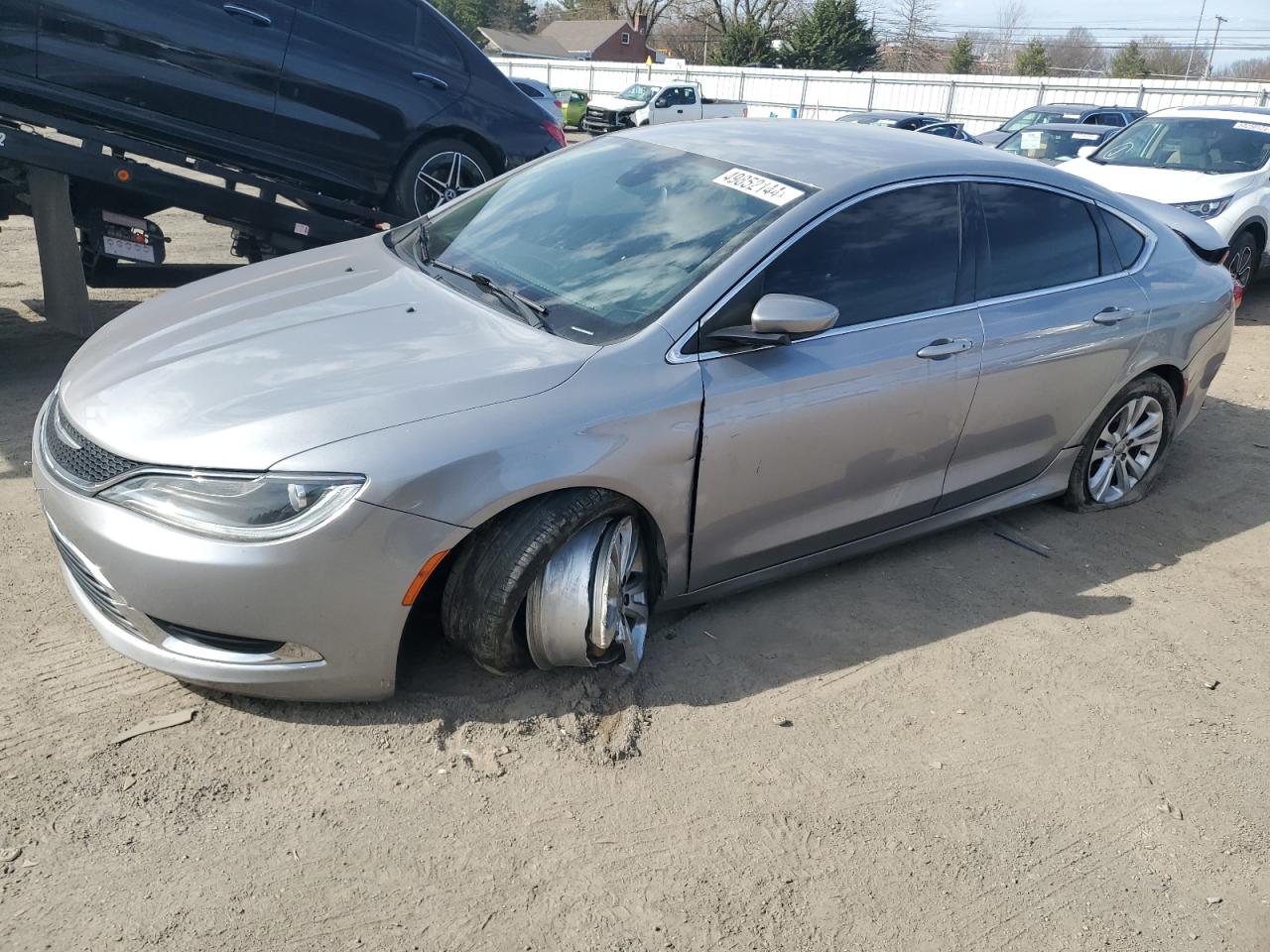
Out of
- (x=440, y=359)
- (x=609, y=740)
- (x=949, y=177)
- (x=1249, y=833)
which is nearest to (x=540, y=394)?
(x=440, y=359)

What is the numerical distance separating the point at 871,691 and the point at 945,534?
145 centimetres

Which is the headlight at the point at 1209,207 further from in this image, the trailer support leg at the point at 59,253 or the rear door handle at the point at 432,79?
the trailer support leg at the point at 59,253

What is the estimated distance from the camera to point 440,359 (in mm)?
3125

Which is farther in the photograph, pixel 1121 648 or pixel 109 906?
pixel 1121 648

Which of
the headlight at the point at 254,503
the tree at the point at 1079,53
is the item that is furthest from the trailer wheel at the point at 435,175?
the tree at the point at 1079,53

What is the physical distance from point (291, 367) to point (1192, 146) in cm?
993

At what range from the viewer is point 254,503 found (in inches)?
107

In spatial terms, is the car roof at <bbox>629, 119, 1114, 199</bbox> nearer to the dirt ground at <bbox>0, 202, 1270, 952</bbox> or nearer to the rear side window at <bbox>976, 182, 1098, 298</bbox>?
the rear side window at <bbox>976, 182, 1098, 298</bbox>

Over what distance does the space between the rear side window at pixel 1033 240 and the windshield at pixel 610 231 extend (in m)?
0.94

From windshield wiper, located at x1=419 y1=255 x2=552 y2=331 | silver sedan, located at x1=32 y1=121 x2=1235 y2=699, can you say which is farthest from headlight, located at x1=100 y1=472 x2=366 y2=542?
windshield wiper, located at x1=419 y1=255 x2=552 y2=331

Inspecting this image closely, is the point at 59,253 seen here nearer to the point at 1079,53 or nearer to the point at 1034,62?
the point at 1034,62

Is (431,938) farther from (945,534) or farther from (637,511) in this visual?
(945,534)

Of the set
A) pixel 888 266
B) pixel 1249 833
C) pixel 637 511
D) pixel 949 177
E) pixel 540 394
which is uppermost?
pixel 949 177

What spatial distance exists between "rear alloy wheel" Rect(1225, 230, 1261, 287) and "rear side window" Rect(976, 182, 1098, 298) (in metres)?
5.82
